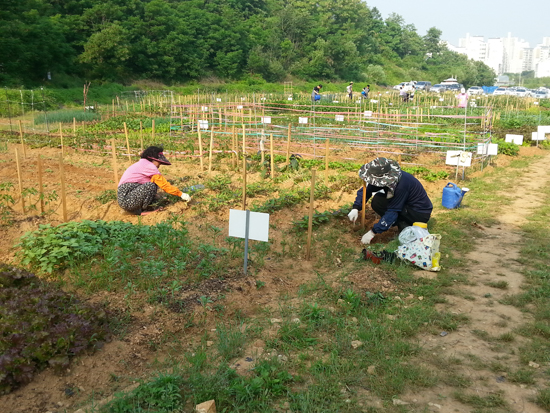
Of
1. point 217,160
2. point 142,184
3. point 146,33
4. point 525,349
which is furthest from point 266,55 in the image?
point 525,349

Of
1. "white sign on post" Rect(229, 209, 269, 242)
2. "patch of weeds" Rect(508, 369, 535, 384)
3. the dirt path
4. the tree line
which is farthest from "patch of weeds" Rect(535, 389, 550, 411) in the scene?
the tree line

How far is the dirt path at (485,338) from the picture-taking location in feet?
10.2

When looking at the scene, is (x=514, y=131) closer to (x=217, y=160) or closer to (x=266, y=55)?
(x=217, y=160)

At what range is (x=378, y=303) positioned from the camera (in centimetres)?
445

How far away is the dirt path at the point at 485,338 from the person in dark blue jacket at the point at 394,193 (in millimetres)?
850

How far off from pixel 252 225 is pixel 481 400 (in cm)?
259

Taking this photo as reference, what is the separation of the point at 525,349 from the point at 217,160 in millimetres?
8414

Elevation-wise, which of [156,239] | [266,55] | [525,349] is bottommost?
[525,349]

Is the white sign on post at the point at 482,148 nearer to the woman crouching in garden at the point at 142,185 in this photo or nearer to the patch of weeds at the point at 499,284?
the patch of weeds at the point at 499,284

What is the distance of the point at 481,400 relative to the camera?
307 cm

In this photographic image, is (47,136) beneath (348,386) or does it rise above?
above

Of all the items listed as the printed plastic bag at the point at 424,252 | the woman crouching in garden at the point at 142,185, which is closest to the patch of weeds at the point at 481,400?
the printed plastic bag at the point at 424,252

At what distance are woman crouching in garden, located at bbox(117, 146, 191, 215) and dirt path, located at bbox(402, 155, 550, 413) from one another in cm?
414

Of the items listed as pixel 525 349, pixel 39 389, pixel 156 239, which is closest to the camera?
pixel 39 389
